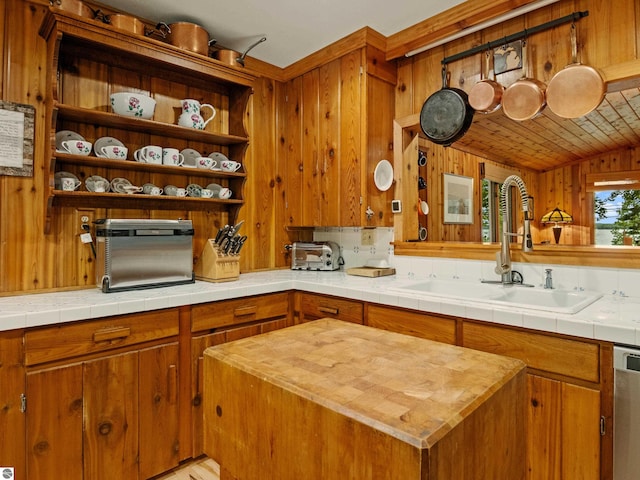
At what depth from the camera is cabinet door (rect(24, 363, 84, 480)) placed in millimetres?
1557

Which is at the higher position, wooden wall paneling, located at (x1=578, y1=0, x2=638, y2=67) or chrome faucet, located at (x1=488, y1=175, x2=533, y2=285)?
wooden wall paneling, located at (x1=578, y1=0, x2=638, y2=67)

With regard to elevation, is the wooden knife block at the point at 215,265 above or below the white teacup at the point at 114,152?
below

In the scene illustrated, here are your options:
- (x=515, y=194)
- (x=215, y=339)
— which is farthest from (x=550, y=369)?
(x=515, y=194)

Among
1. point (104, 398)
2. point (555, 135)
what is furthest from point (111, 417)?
point (555, 135)

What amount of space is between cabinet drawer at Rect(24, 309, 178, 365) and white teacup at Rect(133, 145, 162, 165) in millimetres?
890

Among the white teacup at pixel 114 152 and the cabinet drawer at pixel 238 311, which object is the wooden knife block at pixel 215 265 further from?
the white teacup at pixel 114 152

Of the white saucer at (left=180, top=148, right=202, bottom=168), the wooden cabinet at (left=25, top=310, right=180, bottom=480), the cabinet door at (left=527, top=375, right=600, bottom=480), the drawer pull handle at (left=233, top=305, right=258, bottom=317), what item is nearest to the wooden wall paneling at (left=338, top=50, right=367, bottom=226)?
the drawer pull handle at (left=233, top=305, right=258, bottom=317)

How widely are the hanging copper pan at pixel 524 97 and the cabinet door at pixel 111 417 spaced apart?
2275 mm

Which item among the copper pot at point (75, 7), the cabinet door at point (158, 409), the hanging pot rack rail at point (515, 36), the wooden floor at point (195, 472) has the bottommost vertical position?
the wooden floor at point (195, 472)

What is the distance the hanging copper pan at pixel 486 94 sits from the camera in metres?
2.14

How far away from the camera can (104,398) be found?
1.73m

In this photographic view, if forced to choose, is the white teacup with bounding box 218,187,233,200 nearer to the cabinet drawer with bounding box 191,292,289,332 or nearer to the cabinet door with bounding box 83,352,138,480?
the cabinet drawer with bounding box 191,292,289,332

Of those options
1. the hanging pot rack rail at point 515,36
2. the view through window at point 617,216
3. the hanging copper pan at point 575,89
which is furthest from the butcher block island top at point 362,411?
the view through window at point 617,216

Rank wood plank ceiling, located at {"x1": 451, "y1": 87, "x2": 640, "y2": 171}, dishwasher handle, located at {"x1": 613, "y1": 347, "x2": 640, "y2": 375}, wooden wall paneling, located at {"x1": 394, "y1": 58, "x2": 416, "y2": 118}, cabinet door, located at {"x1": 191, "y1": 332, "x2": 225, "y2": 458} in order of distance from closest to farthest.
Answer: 1. dishwasher handle, located at {"x1": 613, "y1": 347, "x2": 640, "y2": 375}
2. cabinet door, located at {"x1": 191, "y1": 332, "x2": 225, "y2": 458}
3. wooden wall paneling, located at {"x1": 394, "y1": 58, "x2": 416, "y2": 118}
4. wood plank ceiling, located at {"x1": 451, "y1": 87, "x2": 640, "y2": 171}
